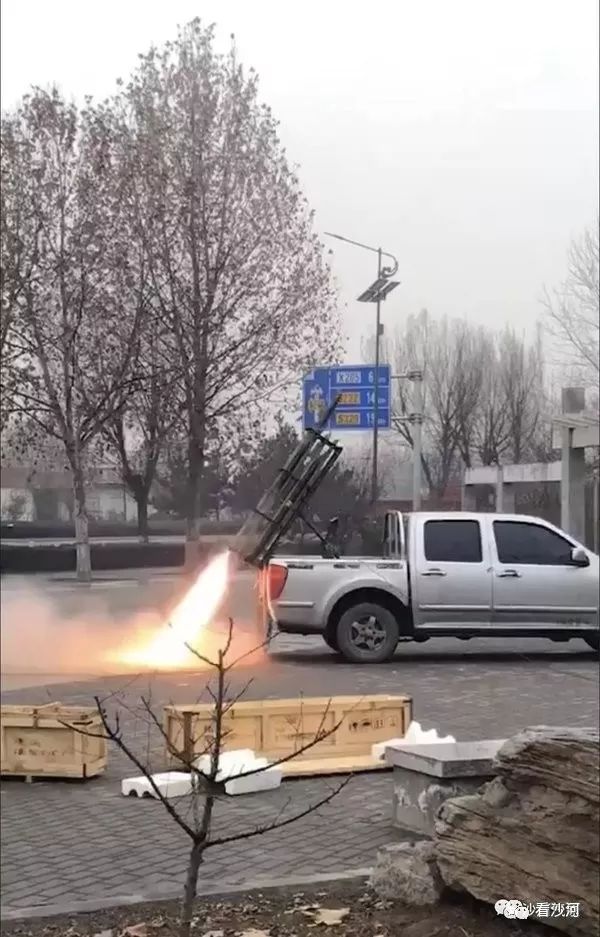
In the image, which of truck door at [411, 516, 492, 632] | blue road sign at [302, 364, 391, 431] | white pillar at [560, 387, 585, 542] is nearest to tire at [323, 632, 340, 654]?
truck door at [411, 516, 492, 632]

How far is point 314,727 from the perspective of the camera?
21.1ft

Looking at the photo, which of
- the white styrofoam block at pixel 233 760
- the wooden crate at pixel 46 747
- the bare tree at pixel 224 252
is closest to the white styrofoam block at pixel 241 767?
the white styrofoam block at pixel 233 760

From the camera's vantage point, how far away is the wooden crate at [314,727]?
627 cm

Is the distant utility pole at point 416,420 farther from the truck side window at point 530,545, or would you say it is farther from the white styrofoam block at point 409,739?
the truck side window at point 530,545

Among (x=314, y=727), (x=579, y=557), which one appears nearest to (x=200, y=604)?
(x=314, y=727)

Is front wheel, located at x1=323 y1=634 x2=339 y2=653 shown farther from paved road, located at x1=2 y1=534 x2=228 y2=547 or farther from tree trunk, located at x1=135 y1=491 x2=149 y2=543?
tree trunk, located at x1=135 y1=491 x2=149 y2=543

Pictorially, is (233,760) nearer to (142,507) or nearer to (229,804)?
(229,804)

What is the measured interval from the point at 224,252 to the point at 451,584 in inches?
214

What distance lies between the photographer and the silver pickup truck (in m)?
9.01

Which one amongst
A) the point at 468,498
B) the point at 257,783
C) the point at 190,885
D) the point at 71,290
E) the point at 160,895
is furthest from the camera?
the point at 257,783

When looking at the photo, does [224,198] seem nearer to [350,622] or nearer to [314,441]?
[314,441]

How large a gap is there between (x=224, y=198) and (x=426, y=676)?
5.79m

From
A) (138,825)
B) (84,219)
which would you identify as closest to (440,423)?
(84,219)

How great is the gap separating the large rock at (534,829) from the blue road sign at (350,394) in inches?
61.7
